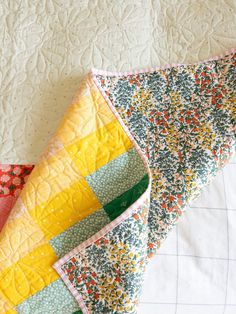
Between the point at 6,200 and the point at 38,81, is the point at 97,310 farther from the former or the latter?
the point at 38,81

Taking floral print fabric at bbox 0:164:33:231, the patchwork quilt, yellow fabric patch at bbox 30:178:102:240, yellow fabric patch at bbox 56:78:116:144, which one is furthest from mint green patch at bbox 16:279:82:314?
yellow fabric patch at bbox 56:78:116:144

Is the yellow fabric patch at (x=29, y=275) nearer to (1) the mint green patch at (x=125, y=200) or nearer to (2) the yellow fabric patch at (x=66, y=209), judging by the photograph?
(2) the yellow fabric patch at (x=66, y=209)

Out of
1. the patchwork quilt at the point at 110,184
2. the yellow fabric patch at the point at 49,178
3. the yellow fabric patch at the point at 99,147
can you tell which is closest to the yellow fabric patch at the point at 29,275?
the patchwork quilt at the point at 110,184

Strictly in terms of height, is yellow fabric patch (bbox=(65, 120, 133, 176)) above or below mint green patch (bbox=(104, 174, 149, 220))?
above

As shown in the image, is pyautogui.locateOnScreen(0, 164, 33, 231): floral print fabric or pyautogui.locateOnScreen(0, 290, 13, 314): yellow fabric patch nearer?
pyautogui.locateOnScreen(0, 290, 13, 314): yellow fabric patch

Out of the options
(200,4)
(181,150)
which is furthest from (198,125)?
(200,4)

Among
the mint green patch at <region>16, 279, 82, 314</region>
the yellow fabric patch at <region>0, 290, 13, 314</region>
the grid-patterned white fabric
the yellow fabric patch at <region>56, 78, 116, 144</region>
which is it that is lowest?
the grid-patterned white fabric

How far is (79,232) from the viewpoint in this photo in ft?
3.50

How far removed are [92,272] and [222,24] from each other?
82cm

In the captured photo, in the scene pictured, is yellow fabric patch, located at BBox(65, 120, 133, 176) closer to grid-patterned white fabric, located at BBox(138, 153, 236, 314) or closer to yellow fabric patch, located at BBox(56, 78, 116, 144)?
yellow fabric patch, located at BBox(56, 78, 116, 144)

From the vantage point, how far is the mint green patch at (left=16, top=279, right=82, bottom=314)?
3.34ft

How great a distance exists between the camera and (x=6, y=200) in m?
1.13

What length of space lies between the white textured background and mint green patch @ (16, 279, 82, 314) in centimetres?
17

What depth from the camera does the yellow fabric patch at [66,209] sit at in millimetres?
1053
